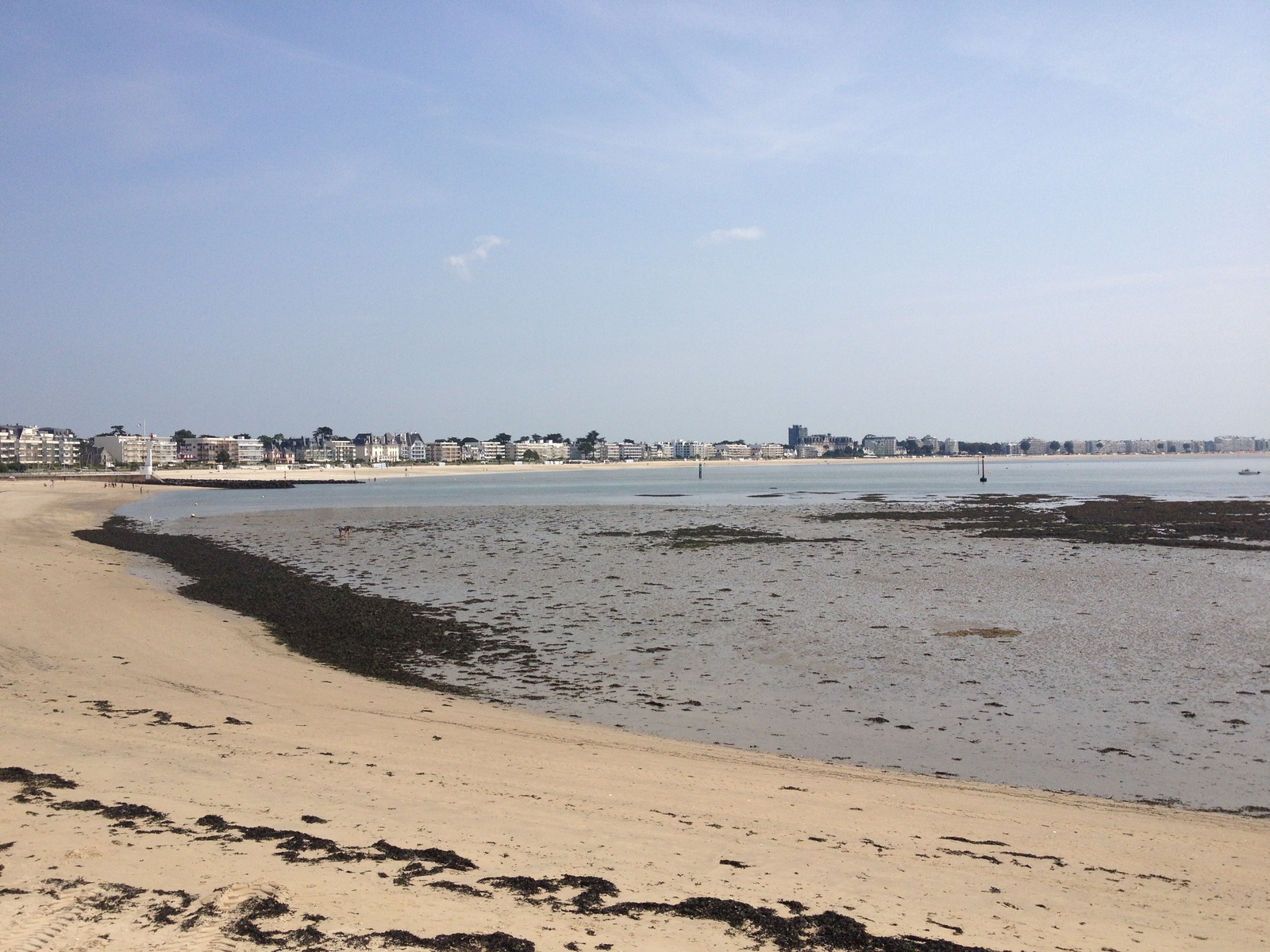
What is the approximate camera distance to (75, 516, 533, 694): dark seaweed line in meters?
13.6

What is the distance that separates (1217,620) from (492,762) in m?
15.5

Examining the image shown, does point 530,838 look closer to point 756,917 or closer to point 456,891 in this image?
point 456,891

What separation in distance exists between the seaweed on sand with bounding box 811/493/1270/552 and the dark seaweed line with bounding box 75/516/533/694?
2484 centimetres

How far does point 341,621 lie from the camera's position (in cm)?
1662

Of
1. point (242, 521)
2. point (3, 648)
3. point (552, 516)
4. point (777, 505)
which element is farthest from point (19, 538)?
point (777, 505)

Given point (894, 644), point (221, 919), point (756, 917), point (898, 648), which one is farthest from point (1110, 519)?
point (221, 919)

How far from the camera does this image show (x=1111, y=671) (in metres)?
12.8

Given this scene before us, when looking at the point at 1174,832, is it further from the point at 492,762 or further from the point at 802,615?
the point at 802,615

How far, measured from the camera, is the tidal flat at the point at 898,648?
9.33 meters

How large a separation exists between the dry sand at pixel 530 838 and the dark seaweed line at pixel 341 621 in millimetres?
3489

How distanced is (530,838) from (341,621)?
11934 mm

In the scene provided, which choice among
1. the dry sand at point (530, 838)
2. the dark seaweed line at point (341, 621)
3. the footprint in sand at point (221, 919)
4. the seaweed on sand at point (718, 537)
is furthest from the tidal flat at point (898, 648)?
the footprint in sand at point (221, 919)

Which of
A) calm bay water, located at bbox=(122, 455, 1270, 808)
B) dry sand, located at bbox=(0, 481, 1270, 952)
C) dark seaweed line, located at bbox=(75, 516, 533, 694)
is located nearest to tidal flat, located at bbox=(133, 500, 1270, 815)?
calm bay water, located at bbox=(122, 455, 1270, 808)

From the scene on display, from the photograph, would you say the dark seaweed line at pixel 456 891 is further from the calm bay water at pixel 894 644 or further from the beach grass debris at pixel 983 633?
the beach grass debris at pixel 983 633
